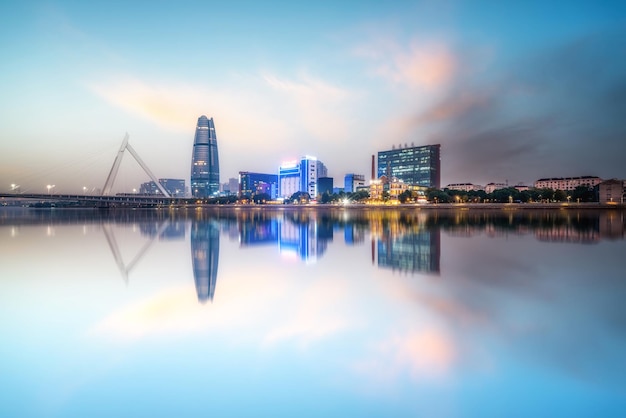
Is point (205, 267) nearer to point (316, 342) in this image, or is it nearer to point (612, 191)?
point (316, 342)

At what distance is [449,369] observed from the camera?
194 inches

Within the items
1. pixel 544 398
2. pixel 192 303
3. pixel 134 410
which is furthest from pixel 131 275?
pixel 544 398

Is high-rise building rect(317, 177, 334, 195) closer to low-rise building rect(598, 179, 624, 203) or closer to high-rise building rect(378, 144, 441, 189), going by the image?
high-rise building rect(378, 144, 441, 189)

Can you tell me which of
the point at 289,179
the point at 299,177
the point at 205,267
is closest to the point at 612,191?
the point at 299,177

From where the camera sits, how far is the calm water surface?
13.9ft

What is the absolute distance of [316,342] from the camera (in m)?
5.95

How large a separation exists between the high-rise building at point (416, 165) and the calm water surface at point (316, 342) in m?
147

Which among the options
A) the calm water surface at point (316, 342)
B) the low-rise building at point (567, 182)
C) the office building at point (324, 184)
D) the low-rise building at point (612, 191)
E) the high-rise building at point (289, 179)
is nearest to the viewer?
the calm water surface at point (316, 342)

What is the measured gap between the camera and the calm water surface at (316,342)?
4.23 metres

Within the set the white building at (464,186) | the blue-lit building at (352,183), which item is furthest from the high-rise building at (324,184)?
the white building at (464,186)

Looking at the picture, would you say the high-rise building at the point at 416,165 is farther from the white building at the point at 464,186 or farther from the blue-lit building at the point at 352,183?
the white building at the point at 464,186

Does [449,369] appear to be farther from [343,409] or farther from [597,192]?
[597,192]

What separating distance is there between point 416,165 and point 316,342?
158 meters

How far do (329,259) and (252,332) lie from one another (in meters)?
7.97
